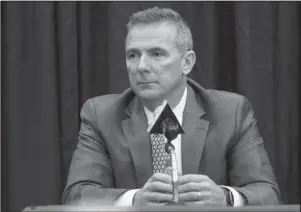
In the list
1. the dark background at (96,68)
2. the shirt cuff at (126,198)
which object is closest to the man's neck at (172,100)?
the shirt cuff at (126,198)

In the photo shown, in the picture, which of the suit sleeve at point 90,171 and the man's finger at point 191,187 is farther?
the suit sleeve at point 90,171

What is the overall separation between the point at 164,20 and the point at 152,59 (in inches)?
5.3

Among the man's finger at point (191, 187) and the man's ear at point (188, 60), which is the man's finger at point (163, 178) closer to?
the man's finger at point (191, 187)

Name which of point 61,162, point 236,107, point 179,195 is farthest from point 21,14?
point 179,195

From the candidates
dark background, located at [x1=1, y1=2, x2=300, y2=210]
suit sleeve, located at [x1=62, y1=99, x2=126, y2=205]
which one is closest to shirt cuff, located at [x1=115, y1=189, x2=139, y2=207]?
suit sleeve, located at [x1=62, y1=99, x2=126, y2=205]

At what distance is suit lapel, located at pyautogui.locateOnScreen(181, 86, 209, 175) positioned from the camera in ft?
6.40

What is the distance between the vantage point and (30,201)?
8.82 feet

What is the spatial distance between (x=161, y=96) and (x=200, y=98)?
209mm

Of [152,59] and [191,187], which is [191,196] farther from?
[152,59]

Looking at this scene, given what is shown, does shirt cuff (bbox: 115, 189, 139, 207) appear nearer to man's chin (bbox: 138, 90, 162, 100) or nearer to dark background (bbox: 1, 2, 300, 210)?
man's chin (bbox: 138, 90, 162, 100)

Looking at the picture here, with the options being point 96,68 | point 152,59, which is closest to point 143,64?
point 152,59

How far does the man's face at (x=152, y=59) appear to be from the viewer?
185cm

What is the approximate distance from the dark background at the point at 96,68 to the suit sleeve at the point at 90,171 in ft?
2.01

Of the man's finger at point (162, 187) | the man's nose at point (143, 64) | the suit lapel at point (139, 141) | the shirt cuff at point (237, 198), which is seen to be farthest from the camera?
the suit lapel at point (139, 141)
